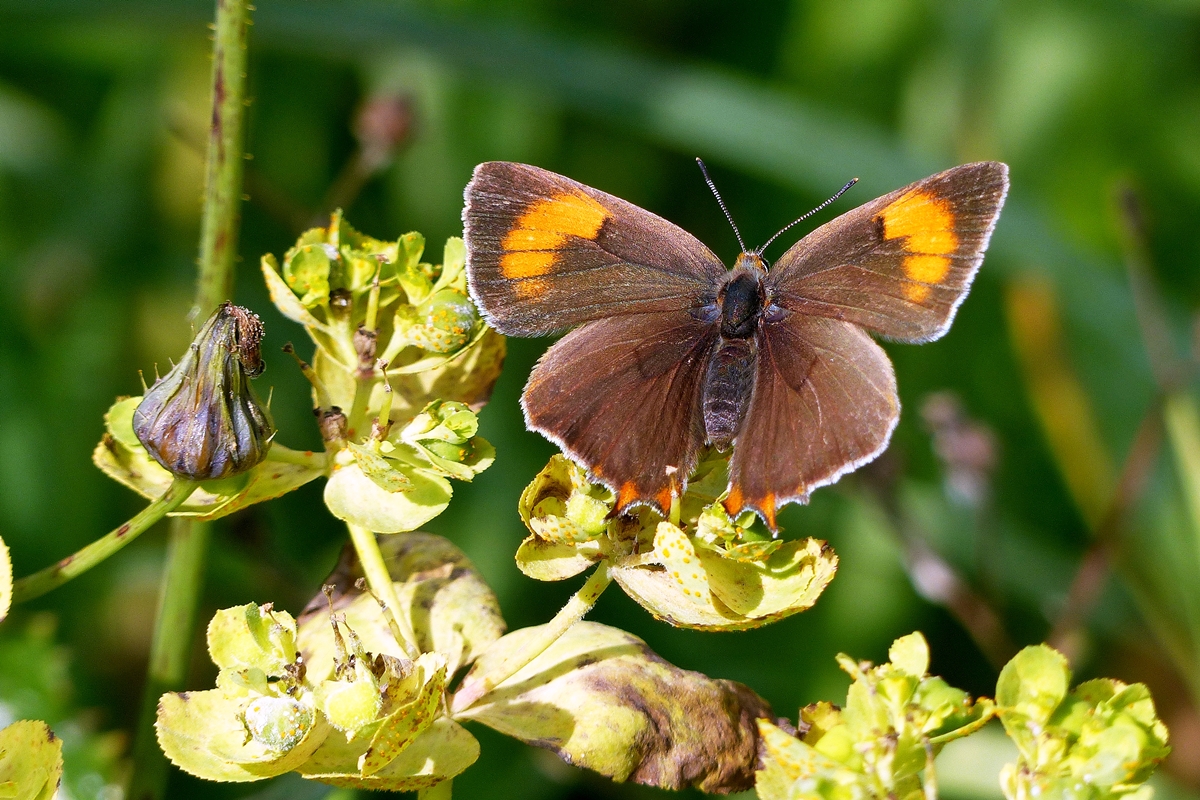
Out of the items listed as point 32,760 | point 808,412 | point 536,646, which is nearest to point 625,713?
point 536,646

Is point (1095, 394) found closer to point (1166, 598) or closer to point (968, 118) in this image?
point (1166, 598)

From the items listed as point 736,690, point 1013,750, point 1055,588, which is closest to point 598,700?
point 736,690

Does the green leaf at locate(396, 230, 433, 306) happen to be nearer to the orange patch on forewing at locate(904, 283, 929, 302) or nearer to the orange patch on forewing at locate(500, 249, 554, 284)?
the orange patch on forewing at locate(500, 249, 554, 284)

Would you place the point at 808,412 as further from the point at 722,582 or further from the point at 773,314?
the point at 722,582

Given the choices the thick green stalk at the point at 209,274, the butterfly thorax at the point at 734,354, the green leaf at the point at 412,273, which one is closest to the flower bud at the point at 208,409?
the thick green stalk at the point at 209,274

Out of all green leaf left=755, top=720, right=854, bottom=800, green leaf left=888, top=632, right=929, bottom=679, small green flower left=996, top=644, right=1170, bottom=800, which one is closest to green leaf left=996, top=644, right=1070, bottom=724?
small green flower left=996, top=644, right=1170, bottom=800

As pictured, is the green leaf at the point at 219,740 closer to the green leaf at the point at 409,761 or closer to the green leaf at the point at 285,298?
the green leaf at the point at 409,761
